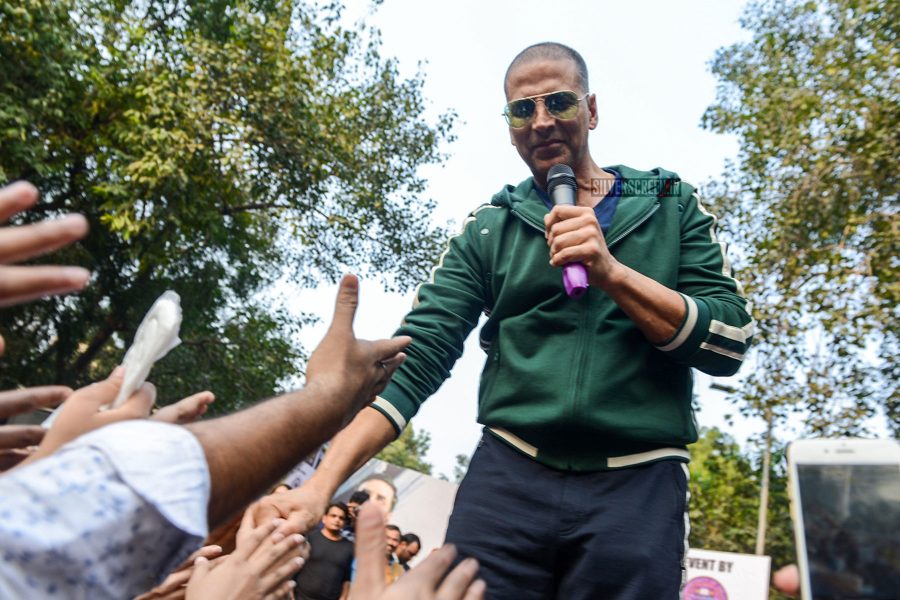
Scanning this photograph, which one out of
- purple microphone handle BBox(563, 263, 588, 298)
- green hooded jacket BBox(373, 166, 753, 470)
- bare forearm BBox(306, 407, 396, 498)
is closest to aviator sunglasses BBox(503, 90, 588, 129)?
green hooded jacket BBox(373, 166, 753, 470)

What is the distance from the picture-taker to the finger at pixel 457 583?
116 centimetres

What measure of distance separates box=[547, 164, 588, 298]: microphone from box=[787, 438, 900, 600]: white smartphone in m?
0.63

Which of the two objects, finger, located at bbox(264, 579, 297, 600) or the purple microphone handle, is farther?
finger, located at bbox(264, 579, 297, 600)

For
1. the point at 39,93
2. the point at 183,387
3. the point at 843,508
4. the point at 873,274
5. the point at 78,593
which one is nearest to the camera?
the point at 78,593

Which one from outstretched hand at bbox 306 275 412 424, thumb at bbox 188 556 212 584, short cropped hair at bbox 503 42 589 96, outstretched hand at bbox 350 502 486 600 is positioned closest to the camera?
outstretched hand at bbox 350 502 486 600

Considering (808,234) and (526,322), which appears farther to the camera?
(808,234)

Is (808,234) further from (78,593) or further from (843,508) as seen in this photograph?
(78,593)

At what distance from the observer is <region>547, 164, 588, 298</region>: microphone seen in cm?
215

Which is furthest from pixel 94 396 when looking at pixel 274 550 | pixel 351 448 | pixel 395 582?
pixel 274 550

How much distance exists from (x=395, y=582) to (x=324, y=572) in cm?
614

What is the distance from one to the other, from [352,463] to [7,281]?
1.24 meters

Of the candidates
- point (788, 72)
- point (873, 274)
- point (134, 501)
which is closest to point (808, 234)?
point (873, 274)

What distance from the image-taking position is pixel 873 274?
1053 centimetres

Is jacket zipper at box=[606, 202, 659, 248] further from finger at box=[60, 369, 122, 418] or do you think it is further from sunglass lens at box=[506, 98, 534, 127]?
finger at box=[60, 369, 122, 418]
